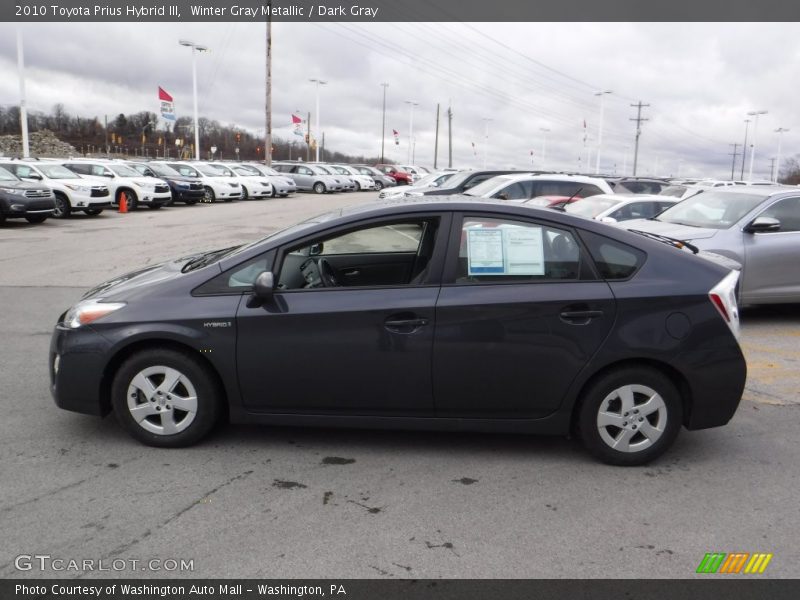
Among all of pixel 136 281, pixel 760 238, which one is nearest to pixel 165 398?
pixel 136 281

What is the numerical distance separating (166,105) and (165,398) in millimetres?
43646

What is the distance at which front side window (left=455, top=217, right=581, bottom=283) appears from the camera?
14.5 ft

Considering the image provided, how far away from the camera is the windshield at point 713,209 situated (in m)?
8.84

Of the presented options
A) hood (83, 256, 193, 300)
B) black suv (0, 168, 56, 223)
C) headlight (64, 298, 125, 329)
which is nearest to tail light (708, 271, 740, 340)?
hood (83, 256, 193, 300)

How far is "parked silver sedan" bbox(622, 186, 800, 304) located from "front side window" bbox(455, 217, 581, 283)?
426 centimetres

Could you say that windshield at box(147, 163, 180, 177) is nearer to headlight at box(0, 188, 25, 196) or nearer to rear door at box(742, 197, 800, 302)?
headlight at box(0, 188, 25, 196)

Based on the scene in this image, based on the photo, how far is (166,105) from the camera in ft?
145

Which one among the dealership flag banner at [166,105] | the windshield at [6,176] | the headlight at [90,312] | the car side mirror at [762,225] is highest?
the dealership flag banner at [166,105]

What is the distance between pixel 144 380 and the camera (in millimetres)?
4422

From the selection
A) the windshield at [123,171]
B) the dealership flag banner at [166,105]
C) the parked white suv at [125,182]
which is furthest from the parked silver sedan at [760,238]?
the dealership flag banner at [166,105]

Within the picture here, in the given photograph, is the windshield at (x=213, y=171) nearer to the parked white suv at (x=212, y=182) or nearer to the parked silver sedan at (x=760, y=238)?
the parked white suv at (x=212, y=182)

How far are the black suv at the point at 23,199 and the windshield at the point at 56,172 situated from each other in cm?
237

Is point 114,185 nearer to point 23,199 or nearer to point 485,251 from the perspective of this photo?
point 23,199
